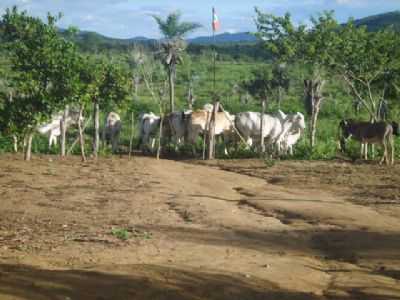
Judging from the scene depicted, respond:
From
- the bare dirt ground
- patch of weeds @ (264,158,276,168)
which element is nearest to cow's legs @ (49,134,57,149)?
the bare dirt ground

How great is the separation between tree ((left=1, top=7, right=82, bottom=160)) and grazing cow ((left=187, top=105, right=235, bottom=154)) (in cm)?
678

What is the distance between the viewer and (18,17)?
17562 millimetres

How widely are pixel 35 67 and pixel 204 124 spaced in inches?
315

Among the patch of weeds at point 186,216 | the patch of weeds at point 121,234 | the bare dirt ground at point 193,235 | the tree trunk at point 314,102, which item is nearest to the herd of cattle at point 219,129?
the tree trunk at point 314,102

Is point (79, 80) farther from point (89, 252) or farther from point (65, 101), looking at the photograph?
point (89, 252)

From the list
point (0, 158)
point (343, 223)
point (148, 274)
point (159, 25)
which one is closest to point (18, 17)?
point (0, 158)

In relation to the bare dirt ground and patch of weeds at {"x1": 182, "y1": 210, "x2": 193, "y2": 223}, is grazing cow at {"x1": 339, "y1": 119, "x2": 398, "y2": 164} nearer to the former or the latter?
the bare dirt ground

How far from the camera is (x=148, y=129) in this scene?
83.5ft

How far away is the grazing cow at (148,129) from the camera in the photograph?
83.1 feet

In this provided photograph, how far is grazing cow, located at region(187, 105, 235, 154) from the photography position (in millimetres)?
23688

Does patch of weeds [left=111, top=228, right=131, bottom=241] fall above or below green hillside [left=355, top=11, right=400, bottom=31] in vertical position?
below

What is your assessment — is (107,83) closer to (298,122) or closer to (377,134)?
(298,122)

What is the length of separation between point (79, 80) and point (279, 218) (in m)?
9.09

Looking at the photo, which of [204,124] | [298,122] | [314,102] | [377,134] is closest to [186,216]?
[377,134]
